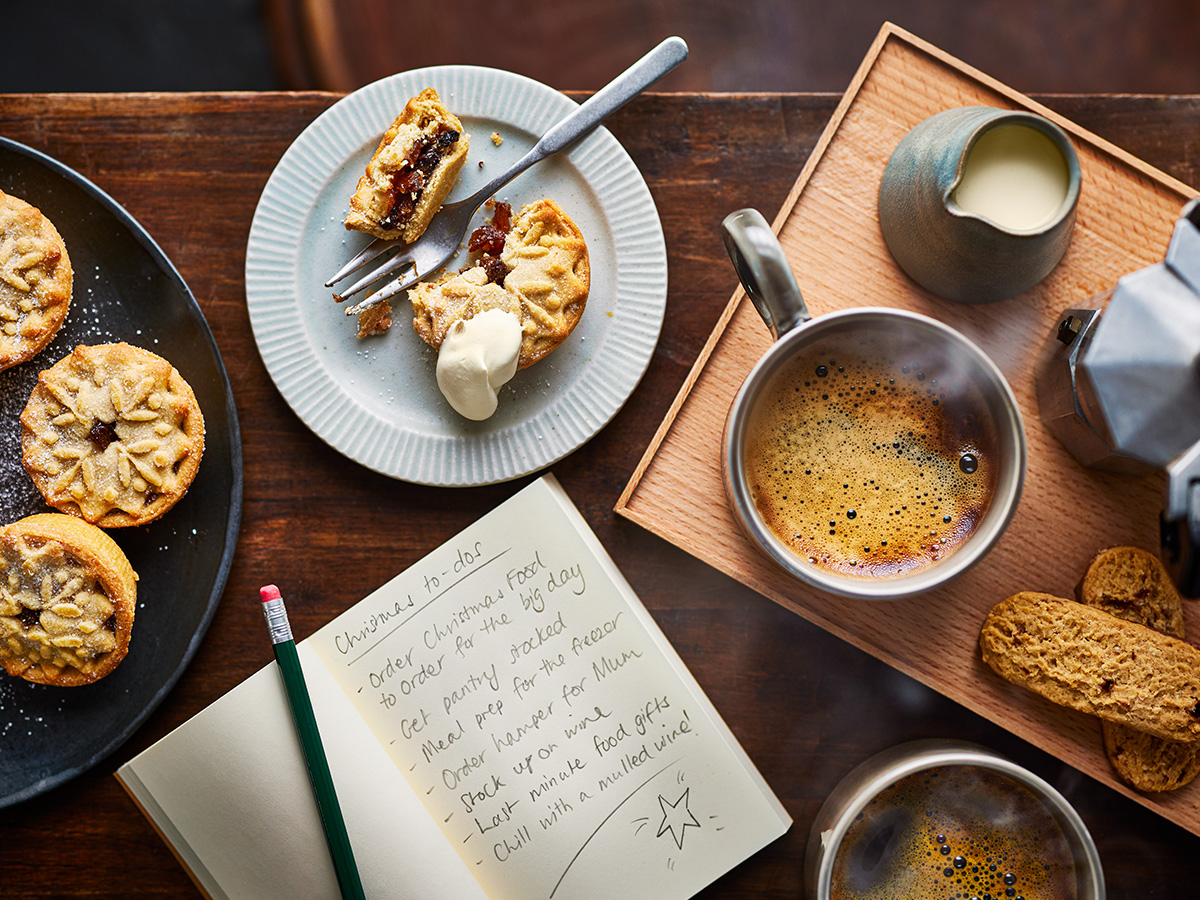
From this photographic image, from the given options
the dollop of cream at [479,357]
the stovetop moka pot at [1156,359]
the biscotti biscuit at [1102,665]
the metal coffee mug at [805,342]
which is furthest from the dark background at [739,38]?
the biscotti biscuit at [1102,665]

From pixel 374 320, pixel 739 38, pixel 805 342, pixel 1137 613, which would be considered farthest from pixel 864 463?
pixel 739 38

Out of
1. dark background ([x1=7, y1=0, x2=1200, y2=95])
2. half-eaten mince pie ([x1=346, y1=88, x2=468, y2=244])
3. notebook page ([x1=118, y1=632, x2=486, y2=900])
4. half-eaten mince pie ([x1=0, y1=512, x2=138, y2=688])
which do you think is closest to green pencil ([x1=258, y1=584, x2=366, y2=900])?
notebook page ([x1=118, y1=632, x2=486, y2=900])

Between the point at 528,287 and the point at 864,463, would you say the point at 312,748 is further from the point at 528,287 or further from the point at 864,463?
the point at 864,463

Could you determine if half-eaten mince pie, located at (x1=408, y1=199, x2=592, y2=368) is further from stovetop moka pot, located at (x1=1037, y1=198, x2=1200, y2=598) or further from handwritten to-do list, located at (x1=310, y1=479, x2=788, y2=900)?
stovetop moka pot, located at (x1=1037, y1=198, x2=1200, y2=598)

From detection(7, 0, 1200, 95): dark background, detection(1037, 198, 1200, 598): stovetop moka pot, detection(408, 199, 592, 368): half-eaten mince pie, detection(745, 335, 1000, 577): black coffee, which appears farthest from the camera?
detection(7, 0, 1200, 95): dark background

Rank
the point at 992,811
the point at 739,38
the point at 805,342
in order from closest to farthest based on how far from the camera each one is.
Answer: the point at 805,342 → the point at 992,811 → the point at 739,38

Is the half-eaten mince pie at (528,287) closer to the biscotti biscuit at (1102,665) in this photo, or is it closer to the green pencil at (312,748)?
the green pencil at (312,748)

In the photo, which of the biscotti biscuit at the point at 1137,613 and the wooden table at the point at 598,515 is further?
the wooden table at the point at 598,515
